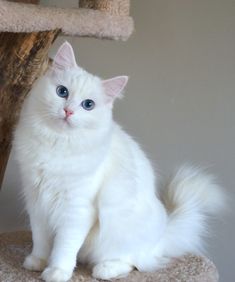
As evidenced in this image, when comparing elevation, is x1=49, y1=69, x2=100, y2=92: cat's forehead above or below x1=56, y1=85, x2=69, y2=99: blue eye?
above

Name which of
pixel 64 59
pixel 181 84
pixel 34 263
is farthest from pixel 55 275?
pixel 181 84

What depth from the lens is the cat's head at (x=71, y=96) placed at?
1.06 metres

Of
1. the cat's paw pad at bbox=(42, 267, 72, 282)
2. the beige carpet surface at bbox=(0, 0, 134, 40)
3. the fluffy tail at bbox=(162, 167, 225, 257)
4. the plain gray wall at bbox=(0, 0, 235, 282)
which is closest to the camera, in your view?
the beige carpet surface at bbox=(0, 0, 134, 40)

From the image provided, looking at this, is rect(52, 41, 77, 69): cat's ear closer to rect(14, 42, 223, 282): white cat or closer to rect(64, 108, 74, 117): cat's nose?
rect(14, 42, 223, 282): white cat

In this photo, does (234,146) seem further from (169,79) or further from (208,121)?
(169,79)

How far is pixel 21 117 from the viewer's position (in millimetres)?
1157

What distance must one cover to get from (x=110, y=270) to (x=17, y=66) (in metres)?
0.53

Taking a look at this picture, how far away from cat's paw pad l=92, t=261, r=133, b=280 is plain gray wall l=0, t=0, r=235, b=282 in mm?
530

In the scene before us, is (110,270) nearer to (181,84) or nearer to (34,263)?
(34,263)

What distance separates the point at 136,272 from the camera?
4.08ft

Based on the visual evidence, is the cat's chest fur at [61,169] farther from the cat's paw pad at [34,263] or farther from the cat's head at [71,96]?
the cat's paw pad at [34,263]

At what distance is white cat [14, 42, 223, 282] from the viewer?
109 cm

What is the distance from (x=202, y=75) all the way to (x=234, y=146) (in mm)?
253

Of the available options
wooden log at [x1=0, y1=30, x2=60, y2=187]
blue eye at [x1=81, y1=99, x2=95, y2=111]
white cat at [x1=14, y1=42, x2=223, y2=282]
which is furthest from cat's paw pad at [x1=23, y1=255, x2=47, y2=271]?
blue eye at [x1=81, y1=99, x2=95, y2=111]
